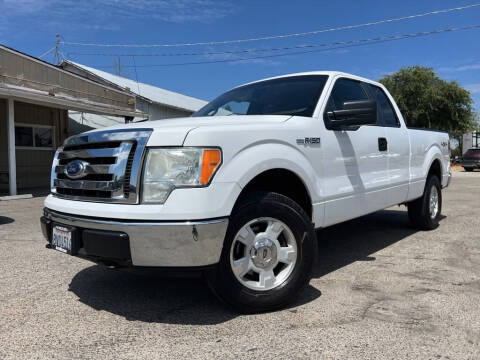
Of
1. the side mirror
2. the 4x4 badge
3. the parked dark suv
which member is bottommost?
the parked dark suv

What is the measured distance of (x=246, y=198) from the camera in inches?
113

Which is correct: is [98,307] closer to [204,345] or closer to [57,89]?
[204,345]

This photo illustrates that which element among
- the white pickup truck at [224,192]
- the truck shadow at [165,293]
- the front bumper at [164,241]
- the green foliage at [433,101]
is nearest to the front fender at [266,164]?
the white pickup truck at [224,192]

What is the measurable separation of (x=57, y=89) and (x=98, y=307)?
1353 centimetres

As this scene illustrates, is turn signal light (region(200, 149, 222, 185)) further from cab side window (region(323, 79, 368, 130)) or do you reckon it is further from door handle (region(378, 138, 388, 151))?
door handle (region(378, 138, 388, 151))

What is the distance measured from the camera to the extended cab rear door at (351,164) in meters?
3.60

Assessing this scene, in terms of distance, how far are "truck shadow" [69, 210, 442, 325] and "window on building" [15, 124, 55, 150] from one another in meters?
12.2

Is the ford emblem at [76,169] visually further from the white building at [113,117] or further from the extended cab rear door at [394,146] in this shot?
the white building at [113,117]

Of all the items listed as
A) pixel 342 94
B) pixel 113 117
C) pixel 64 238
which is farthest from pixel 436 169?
pixel 113 117

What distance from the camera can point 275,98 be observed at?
157 inches

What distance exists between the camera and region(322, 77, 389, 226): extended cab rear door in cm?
360

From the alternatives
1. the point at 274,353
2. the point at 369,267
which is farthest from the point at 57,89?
the point at 274,353

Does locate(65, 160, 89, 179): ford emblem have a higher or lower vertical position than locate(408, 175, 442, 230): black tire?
higher

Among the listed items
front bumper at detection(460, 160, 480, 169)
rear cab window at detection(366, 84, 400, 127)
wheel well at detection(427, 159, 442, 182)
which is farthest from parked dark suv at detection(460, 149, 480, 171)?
rear cab window at detection(366, 84, 400, 127)
